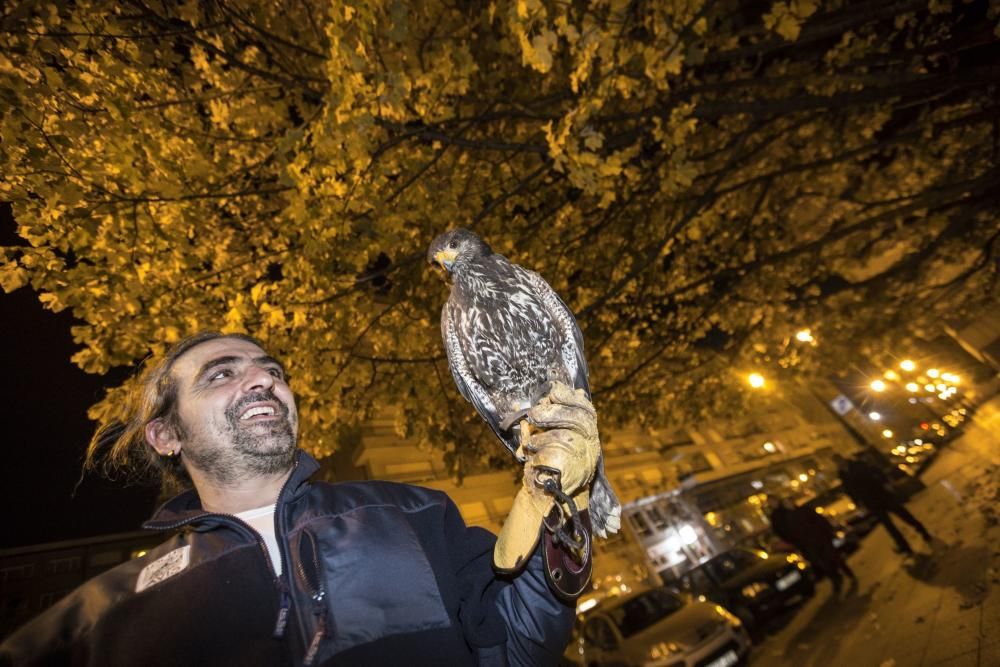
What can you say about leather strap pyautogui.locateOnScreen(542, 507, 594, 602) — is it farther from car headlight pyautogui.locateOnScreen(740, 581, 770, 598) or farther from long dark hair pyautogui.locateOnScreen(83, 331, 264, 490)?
car headlight pyautogui.locateOnScreen(740, 581, 770, 598)

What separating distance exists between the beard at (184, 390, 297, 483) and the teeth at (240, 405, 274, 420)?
0.03 m

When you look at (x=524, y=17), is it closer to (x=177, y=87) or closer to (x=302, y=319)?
(x=302, y=319)

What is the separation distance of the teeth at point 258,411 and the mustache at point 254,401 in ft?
0.09

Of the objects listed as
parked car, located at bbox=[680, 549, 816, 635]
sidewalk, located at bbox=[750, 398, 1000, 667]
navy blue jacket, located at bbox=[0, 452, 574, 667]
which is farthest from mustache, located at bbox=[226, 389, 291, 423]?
parked car, located at bbox=[680, 549, 816, 635]

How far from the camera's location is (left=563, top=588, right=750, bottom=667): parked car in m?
6.24

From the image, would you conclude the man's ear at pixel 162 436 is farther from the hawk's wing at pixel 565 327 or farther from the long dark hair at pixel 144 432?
the hawk's wing at pixel 565 327

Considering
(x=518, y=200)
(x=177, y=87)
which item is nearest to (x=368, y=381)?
(x=518, y=200)

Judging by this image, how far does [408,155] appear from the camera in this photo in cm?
557

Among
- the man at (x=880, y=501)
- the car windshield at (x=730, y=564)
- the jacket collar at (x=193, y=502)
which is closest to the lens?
the jacket collar at (x=193, y=502)

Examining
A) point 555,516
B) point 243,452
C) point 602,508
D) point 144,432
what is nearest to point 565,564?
point 555,516

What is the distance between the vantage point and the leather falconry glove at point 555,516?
1446 mm

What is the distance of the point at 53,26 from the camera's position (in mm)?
3766

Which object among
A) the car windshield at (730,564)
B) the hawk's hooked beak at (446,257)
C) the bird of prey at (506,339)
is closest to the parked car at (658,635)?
the car windshield at (730,564)

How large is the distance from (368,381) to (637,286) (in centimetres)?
448
